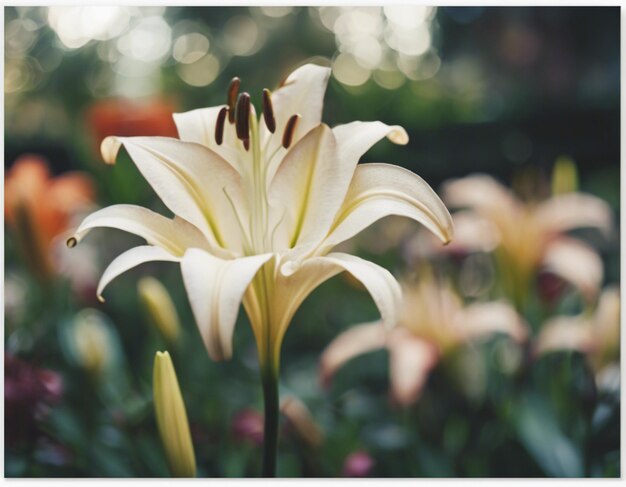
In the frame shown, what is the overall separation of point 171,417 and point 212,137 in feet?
0.46

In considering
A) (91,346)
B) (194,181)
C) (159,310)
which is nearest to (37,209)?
(91,346)

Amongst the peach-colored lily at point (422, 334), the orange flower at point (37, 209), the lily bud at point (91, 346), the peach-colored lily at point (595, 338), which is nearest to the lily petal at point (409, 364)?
the peach-colored lily at point (422, 334)

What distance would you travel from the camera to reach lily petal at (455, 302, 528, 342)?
0.64 meters

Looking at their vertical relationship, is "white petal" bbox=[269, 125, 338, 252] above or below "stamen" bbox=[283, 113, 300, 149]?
below

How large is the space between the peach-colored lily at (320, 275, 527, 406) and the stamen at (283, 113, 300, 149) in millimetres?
288

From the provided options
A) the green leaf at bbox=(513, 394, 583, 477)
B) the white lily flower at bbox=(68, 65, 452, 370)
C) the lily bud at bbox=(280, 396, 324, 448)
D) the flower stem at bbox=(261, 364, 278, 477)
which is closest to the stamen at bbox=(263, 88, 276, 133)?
the white lily flower at bbox=(68, 65, 452, 370)

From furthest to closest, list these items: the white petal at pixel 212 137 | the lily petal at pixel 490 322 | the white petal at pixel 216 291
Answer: the lily petal at pixel 490 322 < the white petal at pixel 212 137 < the white petal at pixel 216 291

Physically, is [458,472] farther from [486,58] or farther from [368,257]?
[486,58]

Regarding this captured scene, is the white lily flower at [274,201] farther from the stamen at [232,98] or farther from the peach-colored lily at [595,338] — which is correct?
the peach-colored lily at [595,338]

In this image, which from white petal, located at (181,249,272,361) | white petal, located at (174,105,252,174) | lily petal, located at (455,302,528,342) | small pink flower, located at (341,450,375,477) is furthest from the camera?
lily petal, located at (455,302,528,342)

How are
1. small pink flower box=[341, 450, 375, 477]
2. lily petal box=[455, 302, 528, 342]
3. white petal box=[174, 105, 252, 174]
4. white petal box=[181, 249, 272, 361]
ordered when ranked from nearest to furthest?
1. white petal box=[181, 249, 272, 361]
2. white petal box=[174, 105, 252, 174]
3. small pink flower box=[341, 450, 375, 477]
4. lily petal box=[455, 302, 528, 342]

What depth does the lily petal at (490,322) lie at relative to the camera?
64 cm

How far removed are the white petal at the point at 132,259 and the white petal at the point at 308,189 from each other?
0.06 meters

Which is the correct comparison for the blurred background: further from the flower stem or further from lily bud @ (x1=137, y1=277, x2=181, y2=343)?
the flower stem
